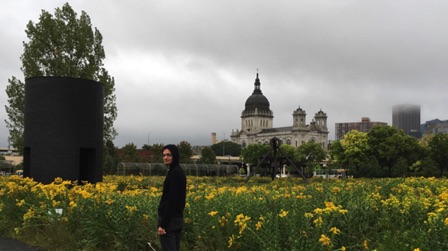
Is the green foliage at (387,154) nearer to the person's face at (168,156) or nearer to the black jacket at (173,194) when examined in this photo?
the black jacket at (173,194)

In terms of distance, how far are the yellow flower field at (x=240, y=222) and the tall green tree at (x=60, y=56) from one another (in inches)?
901

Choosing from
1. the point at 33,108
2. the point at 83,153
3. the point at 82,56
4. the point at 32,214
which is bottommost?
the point at 32,214

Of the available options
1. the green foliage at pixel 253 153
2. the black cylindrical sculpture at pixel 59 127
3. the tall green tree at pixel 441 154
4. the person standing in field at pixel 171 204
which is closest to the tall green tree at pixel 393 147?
the tall green tree at pixel 441 154

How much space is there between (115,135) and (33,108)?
19763mm

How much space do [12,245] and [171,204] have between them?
5831 millimetres

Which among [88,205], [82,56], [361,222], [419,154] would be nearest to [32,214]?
[88,205]

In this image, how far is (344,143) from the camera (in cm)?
7881

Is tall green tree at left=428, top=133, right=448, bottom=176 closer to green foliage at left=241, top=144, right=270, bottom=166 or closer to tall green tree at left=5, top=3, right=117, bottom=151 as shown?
tall green tree at left=5, top=3, right=117, bottom=151

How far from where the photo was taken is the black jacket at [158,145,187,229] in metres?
6.76

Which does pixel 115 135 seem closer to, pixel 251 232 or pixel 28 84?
pixel 28 84

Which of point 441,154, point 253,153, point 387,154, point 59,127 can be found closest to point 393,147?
point 387,154

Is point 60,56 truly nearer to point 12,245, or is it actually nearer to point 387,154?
point 12,245

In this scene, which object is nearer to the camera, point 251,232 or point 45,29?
point 251,232

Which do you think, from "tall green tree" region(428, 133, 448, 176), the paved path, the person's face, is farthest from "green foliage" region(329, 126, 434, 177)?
the person's face
